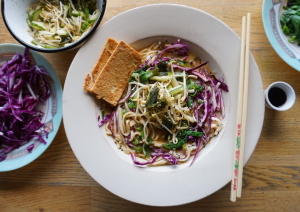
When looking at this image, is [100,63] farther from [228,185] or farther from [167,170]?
[228,185]


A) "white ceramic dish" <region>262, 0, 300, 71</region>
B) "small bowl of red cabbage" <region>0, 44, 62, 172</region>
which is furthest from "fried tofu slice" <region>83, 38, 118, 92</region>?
"white ceramic dish" <region>262, 0, 300, 71</region>

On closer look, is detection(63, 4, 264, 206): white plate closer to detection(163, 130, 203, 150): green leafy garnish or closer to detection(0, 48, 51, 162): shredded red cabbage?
detection(163, 130, 203, 150): green leafy garnish

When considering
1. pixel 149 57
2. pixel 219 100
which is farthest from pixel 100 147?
pixel 219 100

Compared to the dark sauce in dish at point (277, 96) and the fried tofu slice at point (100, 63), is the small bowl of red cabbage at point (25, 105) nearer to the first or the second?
the fried tofu slice at point (100, 63)

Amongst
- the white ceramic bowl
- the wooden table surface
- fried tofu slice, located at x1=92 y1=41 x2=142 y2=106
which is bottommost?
the wooden table surface

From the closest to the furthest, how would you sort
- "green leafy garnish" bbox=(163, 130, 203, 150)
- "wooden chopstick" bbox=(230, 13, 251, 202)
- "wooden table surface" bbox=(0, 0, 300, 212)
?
1. "wooden chopstick" bbox=(230, 13, 251, 202)
2. "green leafy garnish" bbox=(163, 130, 203, 150)
3. "wooden table surface" bbox=(0, 0, 300, 212)

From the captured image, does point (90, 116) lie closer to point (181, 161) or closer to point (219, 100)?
point (181, 161)
